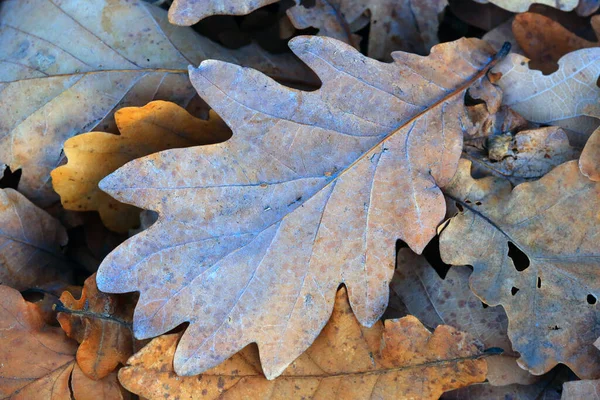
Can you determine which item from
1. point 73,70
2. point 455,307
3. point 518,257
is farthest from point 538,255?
point 73,70

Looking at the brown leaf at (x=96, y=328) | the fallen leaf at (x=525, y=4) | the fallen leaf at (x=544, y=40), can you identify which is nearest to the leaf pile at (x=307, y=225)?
the brown leaf at (x=96, y=328)

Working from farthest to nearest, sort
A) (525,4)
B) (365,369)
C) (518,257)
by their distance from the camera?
1. (525,4)
2. (518,257)
3. (365,369)

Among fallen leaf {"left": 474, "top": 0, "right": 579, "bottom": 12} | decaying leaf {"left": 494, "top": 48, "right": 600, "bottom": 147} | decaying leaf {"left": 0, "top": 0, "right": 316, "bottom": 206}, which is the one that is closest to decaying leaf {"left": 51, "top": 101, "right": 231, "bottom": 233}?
A: decaying leaf {"left": 0, "top": 0, "right": 316, "bottom": 206}

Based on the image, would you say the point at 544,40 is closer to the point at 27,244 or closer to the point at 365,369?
the point at 365,369

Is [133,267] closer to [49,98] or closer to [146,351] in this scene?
[146,351]

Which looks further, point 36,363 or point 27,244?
point 27,244

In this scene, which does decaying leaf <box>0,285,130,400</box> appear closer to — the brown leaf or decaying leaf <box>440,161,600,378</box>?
the brown leaf
